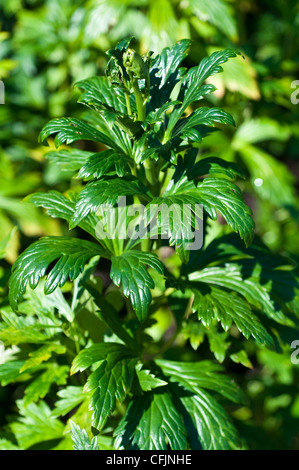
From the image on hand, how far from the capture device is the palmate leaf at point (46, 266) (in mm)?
952

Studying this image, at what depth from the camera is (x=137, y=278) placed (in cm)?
95

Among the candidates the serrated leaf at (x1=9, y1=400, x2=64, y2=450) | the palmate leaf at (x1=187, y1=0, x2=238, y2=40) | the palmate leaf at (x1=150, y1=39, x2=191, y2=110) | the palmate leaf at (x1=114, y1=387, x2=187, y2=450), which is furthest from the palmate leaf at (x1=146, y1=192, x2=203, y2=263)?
the palmate leaf at (x1=187, y1=0, x2=238, y2=40)

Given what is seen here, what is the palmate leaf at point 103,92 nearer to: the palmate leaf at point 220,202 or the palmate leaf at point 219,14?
the palmate leaf at point 220,202

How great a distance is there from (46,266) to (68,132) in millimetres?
279

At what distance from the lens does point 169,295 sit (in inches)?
54.5

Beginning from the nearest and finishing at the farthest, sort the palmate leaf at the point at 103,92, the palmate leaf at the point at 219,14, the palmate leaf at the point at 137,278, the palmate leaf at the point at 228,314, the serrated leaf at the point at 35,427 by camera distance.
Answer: the palmate leaf at the point at 137,278, the palmate leaf at the point at 228,314, the palmate leaf at the point at 103,92, the serrated leaf at the point at 35,427, the palmate leaf at the point at 219,14

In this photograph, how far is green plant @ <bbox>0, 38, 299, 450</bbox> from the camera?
97 centimetres

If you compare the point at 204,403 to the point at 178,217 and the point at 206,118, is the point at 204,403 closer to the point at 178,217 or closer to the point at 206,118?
the point at 178,217

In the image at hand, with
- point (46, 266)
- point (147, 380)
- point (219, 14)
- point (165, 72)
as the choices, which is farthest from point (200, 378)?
point (219, 14)

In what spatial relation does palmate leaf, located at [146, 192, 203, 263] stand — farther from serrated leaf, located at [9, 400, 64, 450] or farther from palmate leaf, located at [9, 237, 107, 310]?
serrated leaf, located at [9, 400, 64, 450]

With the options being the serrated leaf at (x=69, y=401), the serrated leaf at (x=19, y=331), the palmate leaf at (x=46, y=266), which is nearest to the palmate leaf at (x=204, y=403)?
the serrated leaf at (x=69, y=401)

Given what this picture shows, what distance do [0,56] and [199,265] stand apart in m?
1.87
